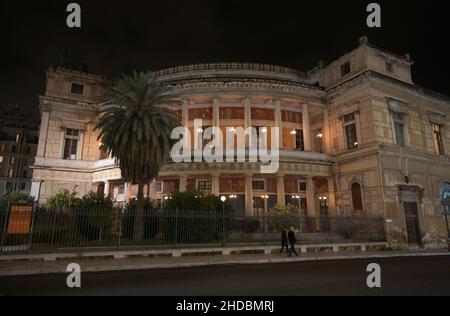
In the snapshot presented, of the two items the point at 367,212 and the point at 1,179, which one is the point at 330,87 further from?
the point at 1,179

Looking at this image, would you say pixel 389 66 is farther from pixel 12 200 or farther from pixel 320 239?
pixel 12 200

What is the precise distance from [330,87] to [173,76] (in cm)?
1878

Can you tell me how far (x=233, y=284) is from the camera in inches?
349

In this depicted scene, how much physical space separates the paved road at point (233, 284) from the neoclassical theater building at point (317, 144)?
1316cm

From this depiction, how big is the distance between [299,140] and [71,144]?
26.3 metres

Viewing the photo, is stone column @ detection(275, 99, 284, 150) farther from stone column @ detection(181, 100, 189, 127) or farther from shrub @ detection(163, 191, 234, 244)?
shrub @ detection(163, 191, 234, 244)

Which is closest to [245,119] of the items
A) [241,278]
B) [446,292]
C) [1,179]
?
[241,278]

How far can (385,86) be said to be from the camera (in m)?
27.0

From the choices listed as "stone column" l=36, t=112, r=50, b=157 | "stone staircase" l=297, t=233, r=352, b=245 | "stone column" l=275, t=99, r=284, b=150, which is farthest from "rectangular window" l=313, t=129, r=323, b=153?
"stone column" l=36, t=112, r=50, b=157

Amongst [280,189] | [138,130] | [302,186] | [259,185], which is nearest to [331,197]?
[302,186]

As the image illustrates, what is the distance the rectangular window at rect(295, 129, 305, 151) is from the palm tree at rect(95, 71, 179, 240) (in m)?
16.3

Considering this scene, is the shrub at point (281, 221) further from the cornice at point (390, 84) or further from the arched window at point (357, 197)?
the cornice at point (390, 84)

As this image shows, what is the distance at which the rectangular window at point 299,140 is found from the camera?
99.7 feet

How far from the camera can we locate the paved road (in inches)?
306
